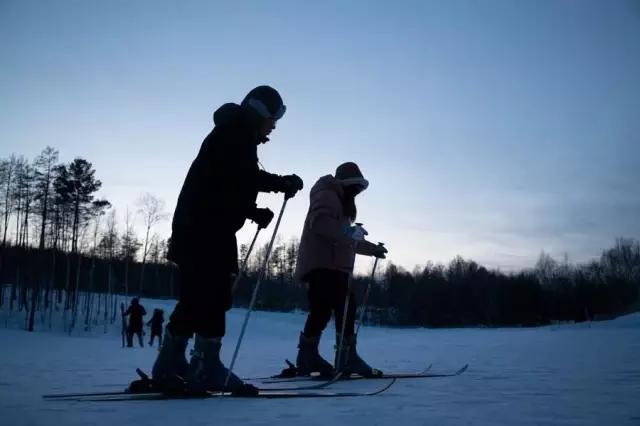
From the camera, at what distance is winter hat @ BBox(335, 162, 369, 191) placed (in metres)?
4.69

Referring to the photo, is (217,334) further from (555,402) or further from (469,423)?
(555,402)

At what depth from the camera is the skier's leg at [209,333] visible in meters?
2.87

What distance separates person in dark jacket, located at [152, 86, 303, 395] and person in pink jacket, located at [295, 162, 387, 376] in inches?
49.3

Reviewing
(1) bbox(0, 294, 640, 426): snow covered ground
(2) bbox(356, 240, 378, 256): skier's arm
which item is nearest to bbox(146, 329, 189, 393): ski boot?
(1) bbox(0, 294, 640, 426): snow covered ground

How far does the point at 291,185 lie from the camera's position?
3.15m

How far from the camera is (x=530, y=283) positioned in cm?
5503

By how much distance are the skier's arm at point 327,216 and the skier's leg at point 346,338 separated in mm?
409

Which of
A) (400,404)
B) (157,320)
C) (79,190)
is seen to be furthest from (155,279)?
(400,404)

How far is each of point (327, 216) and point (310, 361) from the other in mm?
1271

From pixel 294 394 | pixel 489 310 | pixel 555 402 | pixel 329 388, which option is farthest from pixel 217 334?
pixel 489 310

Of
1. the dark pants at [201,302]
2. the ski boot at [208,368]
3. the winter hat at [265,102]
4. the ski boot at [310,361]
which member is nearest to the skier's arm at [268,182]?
the winter hat at [265,102]

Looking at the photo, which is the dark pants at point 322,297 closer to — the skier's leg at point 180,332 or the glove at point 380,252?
the glove at point 380,252

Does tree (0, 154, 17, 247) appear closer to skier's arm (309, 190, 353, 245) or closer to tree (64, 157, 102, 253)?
tree (64, 157, 102, 253)

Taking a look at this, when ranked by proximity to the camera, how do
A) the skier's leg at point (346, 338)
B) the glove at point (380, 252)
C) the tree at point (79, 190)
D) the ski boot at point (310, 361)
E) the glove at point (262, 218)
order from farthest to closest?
the tree at point (79, 190)
the glove at point (380, 252)
the skier's leg at point (346, 338)
the ski boot at point (310, 361)
the glove at point (262, 218)
